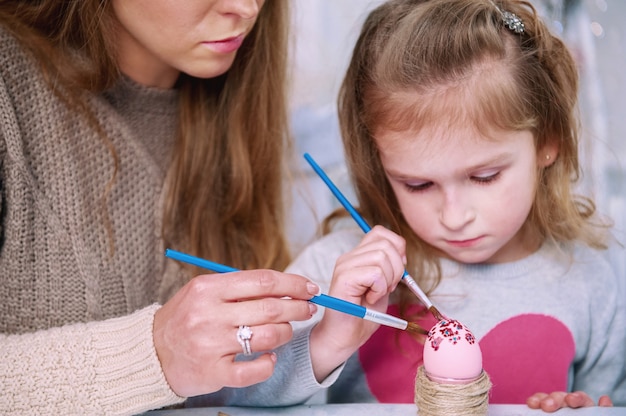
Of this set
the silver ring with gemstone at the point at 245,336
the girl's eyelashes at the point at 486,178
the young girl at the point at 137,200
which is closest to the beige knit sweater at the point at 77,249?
the young girl at the point at 137,200

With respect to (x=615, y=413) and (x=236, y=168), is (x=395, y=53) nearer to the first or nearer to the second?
(x=236, y=168)

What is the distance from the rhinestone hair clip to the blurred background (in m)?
0.53

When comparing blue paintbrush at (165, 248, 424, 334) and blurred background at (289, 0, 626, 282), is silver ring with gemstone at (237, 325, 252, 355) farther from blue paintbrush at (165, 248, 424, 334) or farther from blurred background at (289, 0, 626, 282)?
blurred background at (289, 0, 626, 282)

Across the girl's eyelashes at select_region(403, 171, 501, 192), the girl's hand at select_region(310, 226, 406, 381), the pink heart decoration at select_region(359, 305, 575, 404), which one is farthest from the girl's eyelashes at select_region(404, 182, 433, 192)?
the pink heart decoration at select_region(359, 305, 575, 404)

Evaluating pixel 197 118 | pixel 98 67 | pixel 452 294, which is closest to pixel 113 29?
pixel 98 67

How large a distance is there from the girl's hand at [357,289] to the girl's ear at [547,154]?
0.95 ft

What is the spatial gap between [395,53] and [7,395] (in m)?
0.73

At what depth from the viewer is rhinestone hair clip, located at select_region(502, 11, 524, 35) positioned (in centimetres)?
117

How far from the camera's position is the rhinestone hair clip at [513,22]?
1.17m

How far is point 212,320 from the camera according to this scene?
0.92 meters

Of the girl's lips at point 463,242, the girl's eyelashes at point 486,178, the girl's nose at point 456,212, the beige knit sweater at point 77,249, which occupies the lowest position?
the beige knit sweater at point 77,249

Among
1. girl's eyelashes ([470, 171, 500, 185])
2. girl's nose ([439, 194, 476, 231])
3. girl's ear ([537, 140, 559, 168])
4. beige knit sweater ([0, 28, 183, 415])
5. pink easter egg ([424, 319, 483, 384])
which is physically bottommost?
beige knit sweater ([0, 28, 183, 415])

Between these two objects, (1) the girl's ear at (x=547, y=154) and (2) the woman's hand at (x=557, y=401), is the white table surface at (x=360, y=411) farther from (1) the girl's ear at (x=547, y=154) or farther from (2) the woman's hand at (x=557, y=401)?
(1) the girl's ear at (x=547, y=154)

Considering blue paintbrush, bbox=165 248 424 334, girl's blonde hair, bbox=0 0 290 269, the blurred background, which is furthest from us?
the blurred background
